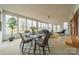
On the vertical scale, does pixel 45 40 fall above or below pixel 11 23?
below

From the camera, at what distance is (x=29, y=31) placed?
367cm

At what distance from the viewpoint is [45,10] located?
3684 mm

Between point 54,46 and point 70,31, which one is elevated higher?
point 70,31

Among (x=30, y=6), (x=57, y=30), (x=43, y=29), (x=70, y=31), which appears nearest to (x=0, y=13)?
(x=30, y=6)

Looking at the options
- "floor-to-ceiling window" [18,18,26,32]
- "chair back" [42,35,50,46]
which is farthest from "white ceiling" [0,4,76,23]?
"chair back" [42,35,50,46]

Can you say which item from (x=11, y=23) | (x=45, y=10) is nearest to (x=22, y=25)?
(x=11, y=23)

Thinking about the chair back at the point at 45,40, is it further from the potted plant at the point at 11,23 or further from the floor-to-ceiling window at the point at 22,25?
the potted plant at the point at 11,23

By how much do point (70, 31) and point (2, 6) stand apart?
178 centimetres

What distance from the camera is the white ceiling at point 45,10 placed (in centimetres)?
361

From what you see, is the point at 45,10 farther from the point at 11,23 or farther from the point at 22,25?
the point at 11,23

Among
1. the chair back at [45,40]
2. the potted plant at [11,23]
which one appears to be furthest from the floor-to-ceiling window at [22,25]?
the chair back at [45,40]

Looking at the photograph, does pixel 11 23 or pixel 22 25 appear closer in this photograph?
pixel 11 23
